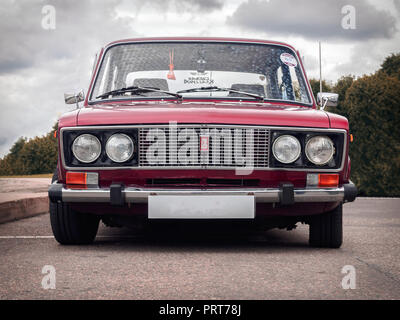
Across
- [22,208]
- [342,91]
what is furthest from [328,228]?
[342,91]

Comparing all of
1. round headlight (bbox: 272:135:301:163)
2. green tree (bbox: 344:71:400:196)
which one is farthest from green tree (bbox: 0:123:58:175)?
round headlight (bbox: 272:135:301:163)

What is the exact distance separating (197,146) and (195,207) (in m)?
0.43

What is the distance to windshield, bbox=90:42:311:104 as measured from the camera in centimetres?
547

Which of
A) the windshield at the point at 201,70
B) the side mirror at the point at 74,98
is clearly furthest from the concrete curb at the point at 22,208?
the windshield at the point at 201,70

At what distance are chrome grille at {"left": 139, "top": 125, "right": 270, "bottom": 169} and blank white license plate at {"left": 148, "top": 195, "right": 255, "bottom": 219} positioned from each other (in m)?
0.23

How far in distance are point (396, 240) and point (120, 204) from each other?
2785 mm

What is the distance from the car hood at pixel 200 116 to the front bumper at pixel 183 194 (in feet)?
1.51

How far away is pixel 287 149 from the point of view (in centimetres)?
457

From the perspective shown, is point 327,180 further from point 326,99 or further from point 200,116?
point 326,99

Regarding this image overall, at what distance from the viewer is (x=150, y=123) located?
448cm

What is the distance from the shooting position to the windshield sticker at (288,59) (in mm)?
5863

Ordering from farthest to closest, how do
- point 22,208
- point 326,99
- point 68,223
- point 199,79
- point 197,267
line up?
1. point 22,208
2. point 326,99
3. point 199,79
4. point 68,223
5. point 197,267
